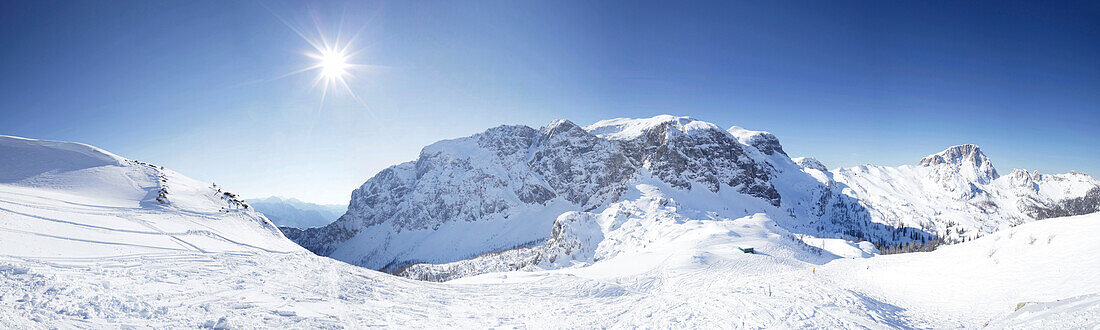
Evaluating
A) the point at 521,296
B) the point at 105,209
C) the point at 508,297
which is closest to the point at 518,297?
the point at 521,296

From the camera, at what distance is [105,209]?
669 inches

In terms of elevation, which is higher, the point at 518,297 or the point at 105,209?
the point at 105,209

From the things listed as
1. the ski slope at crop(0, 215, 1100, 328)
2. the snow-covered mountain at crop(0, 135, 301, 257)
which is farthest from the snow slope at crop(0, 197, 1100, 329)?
the snow-covered mountain at crop(0, 135, 301, 257)

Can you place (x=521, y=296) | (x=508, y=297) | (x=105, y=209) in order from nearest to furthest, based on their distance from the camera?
(x=105, y=209)
(x=508, y=297)
(x=521, y=296)

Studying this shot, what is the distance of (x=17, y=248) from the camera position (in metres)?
10.5

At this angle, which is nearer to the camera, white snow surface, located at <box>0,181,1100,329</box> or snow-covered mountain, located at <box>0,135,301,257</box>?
white snow surface, located at <box>0,181,1100,329</box>

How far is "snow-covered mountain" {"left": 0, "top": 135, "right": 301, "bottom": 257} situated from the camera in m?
12.4

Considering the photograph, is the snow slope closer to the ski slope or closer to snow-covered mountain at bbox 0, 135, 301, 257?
the ski slope

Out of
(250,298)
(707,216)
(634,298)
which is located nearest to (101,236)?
(250,298)

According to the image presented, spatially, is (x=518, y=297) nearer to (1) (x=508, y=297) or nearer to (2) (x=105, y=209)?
(1) (x=508, y=297)

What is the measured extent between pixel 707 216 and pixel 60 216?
493ft

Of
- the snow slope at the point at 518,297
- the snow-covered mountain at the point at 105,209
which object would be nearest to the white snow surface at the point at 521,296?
the snow slope at the point at 518,297

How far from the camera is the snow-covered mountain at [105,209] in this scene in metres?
12.4

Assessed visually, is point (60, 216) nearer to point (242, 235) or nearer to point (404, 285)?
point (242, 235)
